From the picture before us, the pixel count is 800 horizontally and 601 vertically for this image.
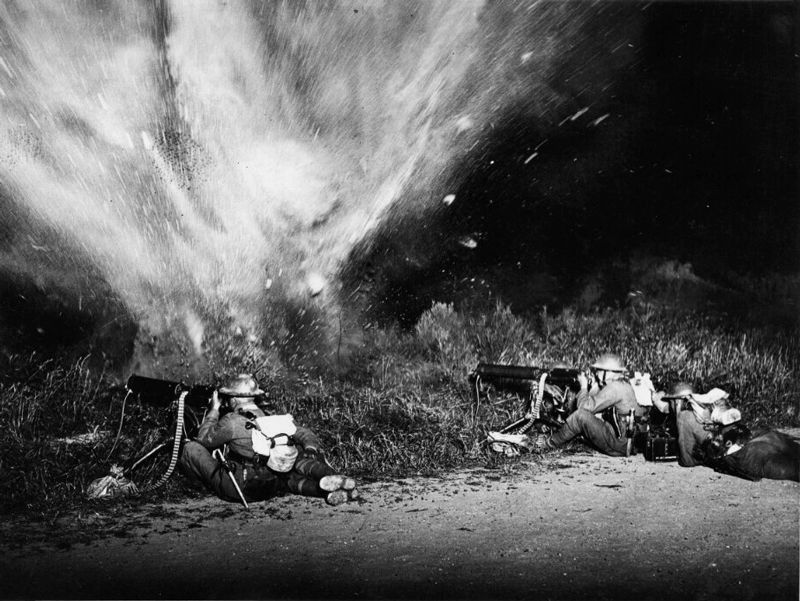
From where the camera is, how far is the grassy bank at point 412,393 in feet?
19.8

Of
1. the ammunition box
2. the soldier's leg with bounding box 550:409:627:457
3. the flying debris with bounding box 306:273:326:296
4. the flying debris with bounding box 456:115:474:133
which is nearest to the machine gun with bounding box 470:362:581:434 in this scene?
the soldier's leg with bounding box 550:409:627:457

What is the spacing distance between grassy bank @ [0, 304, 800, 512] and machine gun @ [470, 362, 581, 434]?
29 centimetres

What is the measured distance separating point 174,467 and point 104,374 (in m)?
3.93

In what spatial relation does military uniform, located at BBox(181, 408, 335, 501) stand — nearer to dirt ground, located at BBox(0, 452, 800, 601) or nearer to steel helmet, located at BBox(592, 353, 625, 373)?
dirt ground, located at BBox(0, 452, 800, 601)

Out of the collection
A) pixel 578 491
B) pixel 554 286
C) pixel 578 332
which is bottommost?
pixel 578 491

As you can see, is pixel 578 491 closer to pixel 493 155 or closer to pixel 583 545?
pixel 583 545

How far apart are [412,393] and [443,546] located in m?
3.85

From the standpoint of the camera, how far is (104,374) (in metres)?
8.80

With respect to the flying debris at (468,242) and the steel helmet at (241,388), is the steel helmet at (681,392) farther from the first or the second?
the flying debris at (468,242)

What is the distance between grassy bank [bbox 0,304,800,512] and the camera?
6.03m

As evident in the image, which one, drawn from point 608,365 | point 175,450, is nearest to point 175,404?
point 175,450

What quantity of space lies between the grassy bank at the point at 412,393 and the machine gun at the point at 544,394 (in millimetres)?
294

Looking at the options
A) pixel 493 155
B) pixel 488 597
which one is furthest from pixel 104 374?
pixel 488 597

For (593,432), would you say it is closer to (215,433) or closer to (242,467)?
(242,467)
